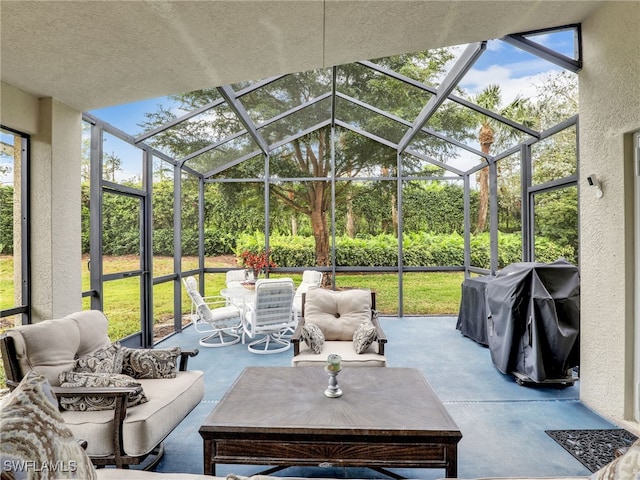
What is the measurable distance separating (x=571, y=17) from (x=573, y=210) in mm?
1969

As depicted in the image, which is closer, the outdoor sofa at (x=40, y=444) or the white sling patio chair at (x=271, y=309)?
the outdoor sofa at (x=40, y=444)

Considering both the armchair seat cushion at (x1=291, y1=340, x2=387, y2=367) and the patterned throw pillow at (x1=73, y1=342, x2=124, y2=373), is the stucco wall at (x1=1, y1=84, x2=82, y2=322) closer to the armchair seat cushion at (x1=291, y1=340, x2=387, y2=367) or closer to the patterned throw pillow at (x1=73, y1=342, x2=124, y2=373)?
the patterned throw pillow at (x1=73, y1=342, x2=124, y2=373)

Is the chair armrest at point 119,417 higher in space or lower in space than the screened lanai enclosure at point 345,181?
lower

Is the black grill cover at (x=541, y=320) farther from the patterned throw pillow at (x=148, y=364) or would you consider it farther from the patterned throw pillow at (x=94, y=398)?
the patterned throw pillow at (x=94, y=398)

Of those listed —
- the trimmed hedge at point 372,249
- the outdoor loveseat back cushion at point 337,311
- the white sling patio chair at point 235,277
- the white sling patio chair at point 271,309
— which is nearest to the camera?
the outdoor loveseat back cushion at point 337,311

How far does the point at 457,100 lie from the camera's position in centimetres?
471

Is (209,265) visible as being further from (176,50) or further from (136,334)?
(176,50)

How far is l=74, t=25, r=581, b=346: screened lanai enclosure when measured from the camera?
4289mm

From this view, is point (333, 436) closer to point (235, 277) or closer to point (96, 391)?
point (96, 391)

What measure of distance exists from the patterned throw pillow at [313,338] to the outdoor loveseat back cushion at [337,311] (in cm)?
35

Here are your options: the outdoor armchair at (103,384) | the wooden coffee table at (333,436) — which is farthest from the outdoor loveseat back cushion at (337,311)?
the wooden coffee table at (333,436)

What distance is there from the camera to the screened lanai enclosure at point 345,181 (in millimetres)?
4289

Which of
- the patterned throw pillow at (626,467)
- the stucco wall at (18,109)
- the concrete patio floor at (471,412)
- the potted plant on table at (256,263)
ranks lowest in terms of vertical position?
the concrete patio floor at (471,412)

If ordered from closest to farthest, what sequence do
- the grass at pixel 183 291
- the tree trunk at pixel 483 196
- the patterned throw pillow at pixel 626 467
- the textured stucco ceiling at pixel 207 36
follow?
the patterned throw pillow at pixel 626 467, the textured stucco ceiling at pixel 207 36, the grass at pixel 183 291, the tree trunk at pixel 483 196
